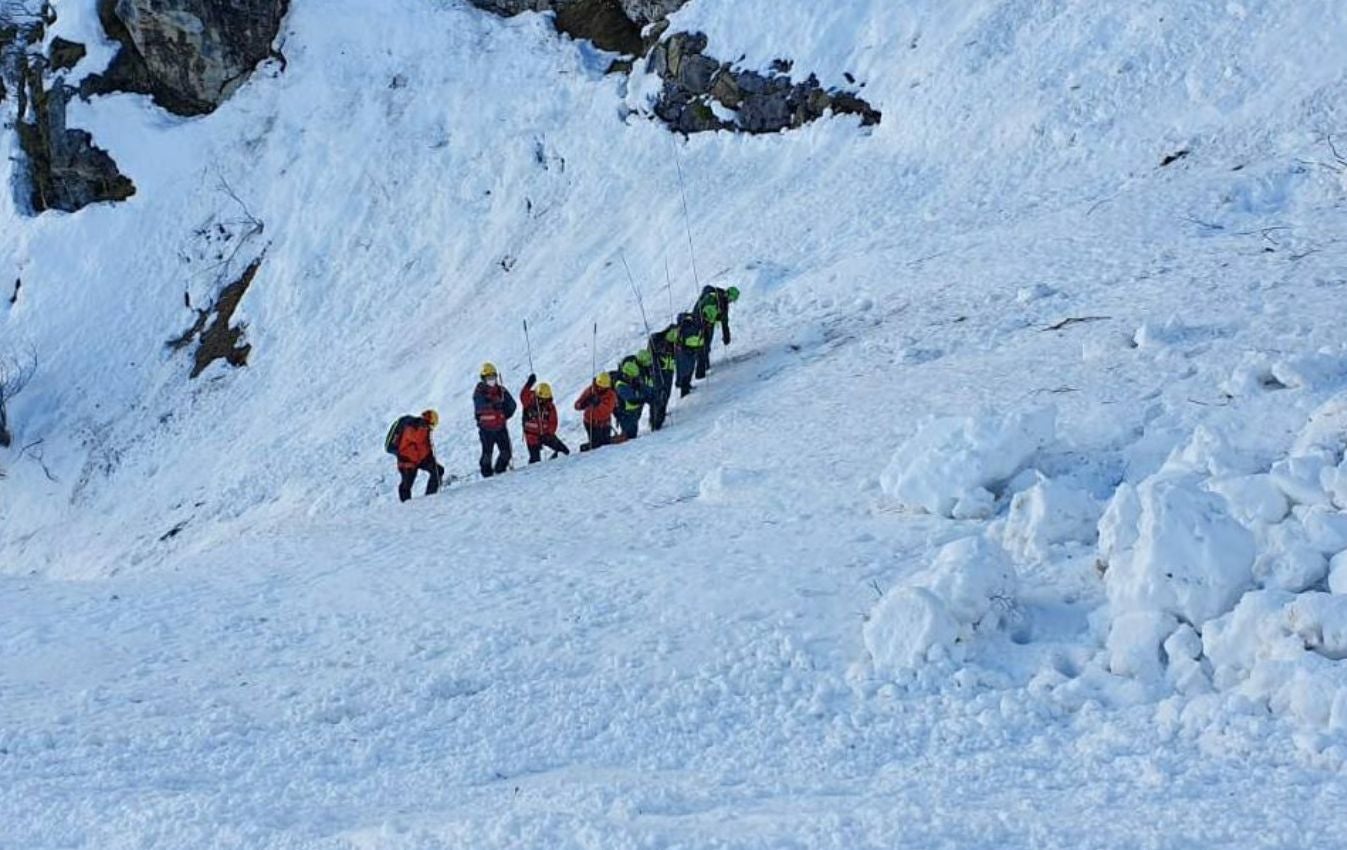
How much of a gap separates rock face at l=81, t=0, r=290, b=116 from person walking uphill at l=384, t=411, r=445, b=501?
22851 millimetres

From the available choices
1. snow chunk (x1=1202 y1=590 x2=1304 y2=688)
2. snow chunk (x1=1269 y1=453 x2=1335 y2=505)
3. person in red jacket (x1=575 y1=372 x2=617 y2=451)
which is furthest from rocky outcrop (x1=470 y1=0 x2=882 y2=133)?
snow chunk (x1=1202 y1=590 x2=1304 y2=688)

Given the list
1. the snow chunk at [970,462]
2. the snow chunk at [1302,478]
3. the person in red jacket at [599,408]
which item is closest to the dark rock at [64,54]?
the person in red jacket at [599,408]

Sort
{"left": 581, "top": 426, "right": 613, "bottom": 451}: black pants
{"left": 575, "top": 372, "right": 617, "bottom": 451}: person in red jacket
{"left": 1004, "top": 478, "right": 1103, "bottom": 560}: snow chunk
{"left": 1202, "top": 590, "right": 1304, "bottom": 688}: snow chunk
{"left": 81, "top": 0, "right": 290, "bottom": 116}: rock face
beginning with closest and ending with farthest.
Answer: {"left": 1202, "top": 590, "right": 1304, "bottom": 688}: snow chunk → {"left": 1004, "top": 478, "right": 1103, "bottom": 560}: snow chunk → {"left": 575, "top": 372, "right": 617, "bottom": 451}: person in red jacket → {"left": 581, "top": 426, "right": 613, "bottom": 451}: black pants → {"left": 81, "top": 0, "right": 290, "bottom": 116}: rock face

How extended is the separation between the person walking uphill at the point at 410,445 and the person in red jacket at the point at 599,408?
1905 millimetres

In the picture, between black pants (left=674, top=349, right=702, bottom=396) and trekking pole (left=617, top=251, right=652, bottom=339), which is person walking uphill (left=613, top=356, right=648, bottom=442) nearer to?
black pants (left=674, top=349, right=702, bottom=396)

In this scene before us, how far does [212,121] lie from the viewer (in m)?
32.5

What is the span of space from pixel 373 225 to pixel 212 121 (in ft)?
24.2

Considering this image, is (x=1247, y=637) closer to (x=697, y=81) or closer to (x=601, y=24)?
(x=697, y=81)

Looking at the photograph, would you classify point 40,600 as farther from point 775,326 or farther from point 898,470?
point 775,326

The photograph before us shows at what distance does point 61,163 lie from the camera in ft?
105

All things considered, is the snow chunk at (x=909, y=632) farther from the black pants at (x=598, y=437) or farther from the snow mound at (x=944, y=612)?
the black pants at (x=598, y=437)

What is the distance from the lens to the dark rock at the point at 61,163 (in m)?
31.8

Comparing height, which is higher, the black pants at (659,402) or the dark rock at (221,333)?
the dark rock at (221,333)

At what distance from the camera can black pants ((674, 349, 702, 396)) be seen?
51.6 ft
